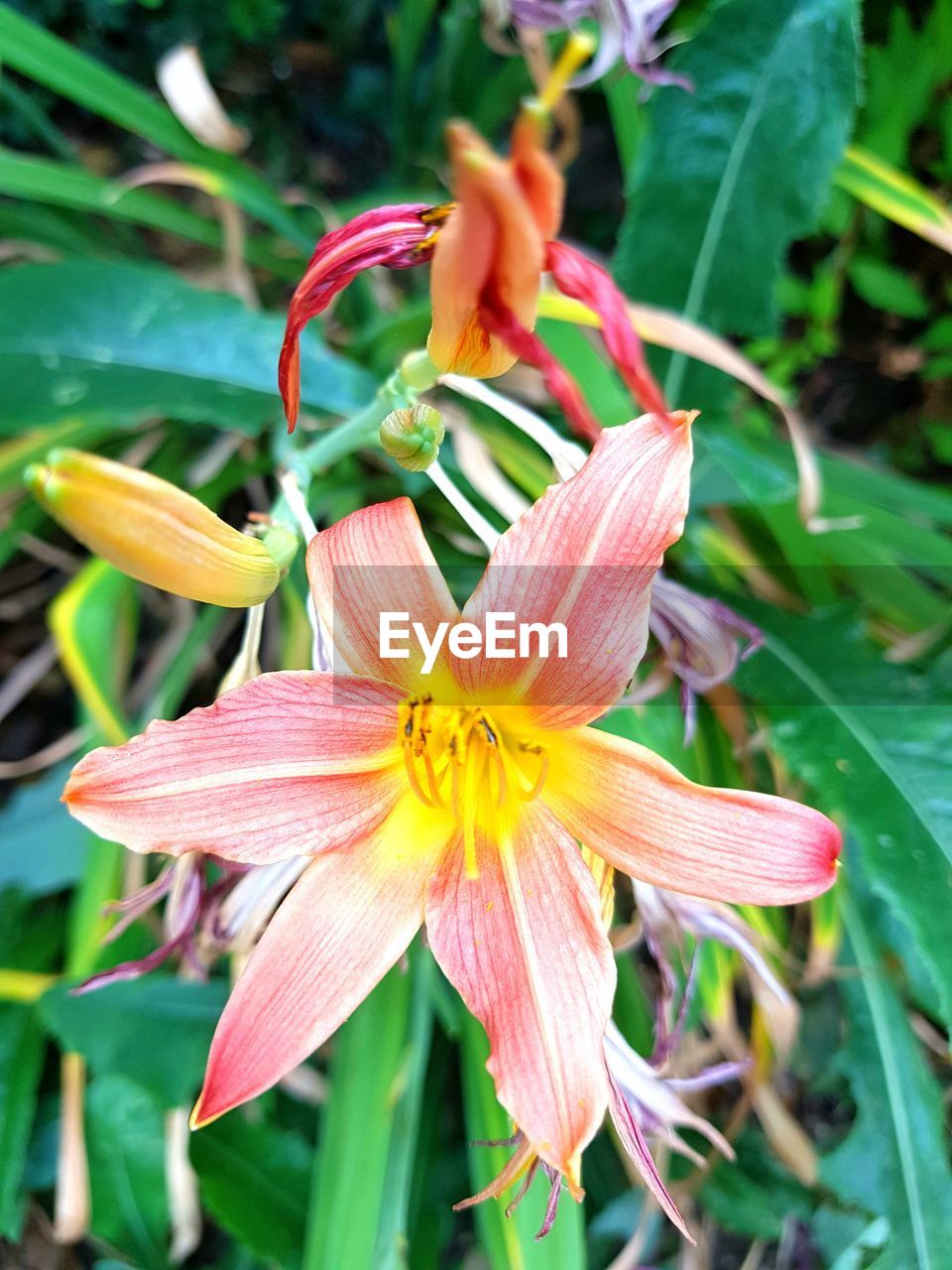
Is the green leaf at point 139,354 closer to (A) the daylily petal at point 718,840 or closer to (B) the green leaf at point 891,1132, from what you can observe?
(A) the daylily petal at point 718,840

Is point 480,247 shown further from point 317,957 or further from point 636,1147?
point 636,1147

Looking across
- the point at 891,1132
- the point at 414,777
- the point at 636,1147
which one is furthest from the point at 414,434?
the point at 891,1132

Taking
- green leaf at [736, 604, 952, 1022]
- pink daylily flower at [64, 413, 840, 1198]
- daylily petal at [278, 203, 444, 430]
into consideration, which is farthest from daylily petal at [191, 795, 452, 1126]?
green leaf at [736, 604, 952, 1022]

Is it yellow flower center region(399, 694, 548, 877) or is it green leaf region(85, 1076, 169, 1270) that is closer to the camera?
yellow flower center region(399, 694, 548, 877)

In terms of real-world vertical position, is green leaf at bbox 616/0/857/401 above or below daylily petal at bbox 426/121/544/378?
above

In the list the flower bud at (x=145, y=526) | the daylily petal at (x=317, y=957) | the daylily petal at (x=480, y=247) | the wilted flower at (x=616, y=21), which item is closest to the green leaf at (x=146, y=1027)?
the daylily petal at (x=317, y=957)

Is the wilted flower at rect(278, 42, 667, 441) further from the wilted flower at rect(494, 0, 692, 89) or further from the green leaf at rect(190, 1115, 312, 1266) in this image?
the green leaf at rect(190, 1115, 312, 1266)

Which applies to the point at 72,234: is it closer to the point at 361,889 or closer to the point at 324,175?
the point at 324,175
